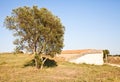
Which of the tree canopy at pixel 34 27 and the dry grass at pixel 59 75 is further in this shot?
the tree canopy at pixel 34 27

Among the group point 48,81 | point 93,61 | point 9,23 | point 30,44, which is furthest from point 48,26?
point 93,61

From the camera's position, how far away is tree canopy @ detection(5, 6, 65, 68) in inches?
1268

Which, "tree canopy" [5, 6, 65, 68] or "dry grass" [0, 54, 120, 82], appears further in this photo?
"tree canopy" [5, 6, 65, 68]

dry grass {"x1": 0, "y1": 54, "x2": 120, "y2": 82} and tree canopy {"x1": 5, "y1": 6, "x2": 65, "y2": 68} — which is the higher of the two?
tree canopy {"x1": 5, "y1": 6, "x2": 65, "y2": 68}

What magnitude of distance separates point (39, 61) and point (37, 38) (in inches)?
175

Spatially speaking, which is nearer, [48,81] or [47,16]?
[48,81]

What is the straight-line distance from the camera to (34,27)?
106ft

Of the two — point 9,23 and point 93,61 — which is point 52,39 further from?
point 93,61

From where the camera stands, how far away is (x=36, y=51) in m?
34.2

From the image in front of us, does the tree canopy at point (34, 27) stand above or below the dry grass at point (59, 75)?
above

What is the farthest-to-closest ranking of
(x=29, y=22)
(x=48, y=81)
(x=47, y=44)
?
(x=47, y=44)
(x=29, y=22)
(x=48, y=81)

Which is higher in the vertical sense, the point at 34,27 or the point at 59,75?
the point at 34,27

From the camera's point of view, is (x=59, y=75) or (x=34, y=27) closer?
(x=59, y=75)

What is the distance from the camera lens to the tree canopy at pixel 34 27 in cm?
3222
